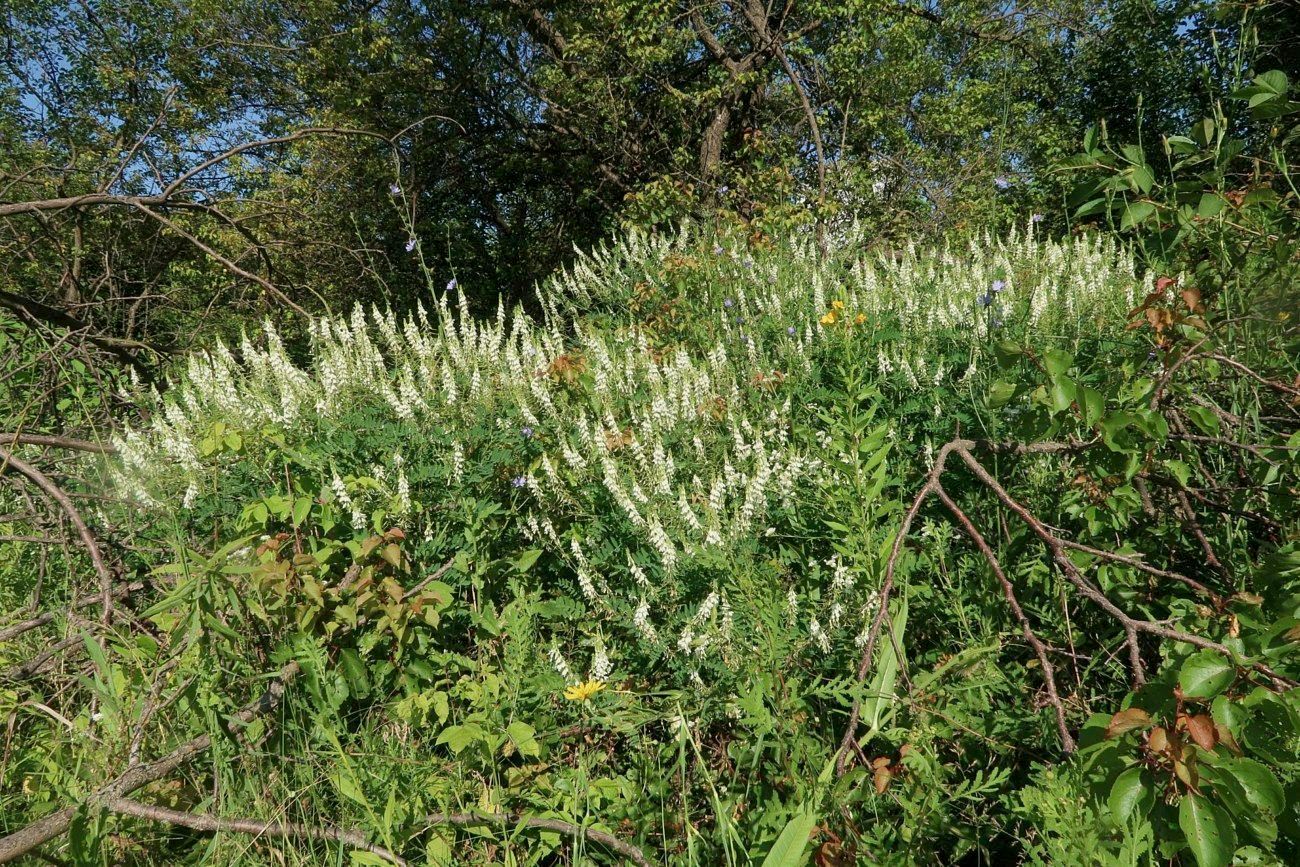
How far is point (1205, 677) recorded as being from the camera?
116 cm

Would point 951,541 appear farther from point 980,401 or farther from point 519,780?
point 519,780

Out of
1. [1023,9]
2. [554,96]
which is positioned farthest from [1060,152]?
[554,96]

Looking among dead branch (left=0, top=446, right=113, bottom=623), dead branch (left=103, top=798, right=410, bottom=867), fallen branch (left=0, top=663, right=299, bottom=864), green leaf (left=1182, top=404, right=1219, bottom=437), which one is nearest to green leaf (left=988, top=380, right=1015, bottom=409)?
green leaf (left=1182, top=404, right=1219, bottom=437)

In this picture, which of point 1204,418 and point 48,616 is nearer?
point 1204,418

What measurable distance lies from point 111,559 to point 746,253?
4057 millimetres

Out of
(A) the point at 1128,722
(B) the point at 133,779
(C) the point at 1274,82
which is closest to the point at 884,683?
(A) the point at 1128,722

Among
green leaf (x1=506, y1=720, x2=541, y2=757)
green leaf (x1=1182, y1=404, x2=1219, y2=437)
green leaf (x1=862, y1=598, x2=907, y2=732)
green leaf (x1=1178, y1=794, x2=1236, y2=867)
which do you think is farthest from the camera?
green leaf (x1=506, y1=720, x2=541, y2=757)

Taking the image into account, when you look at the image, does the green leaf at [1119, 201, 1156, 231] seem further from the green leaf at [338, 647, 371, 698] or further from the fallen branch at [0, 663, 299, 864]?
the fallen branch at [0, 663, 299, 864]

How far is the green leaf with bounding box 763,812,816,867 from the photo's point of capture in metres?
1.13

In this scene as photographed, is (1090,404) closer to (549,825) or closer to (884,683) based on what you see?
(884,683)

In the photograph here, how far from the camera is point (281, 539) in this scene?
2.57m

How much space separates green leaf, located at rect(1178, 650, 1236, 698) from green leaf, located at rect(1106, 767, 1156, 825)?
5.7 inches

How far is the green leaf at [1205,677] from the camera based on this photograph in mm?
1148

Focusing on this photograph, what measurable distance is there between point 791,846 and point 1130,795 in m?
0.51
